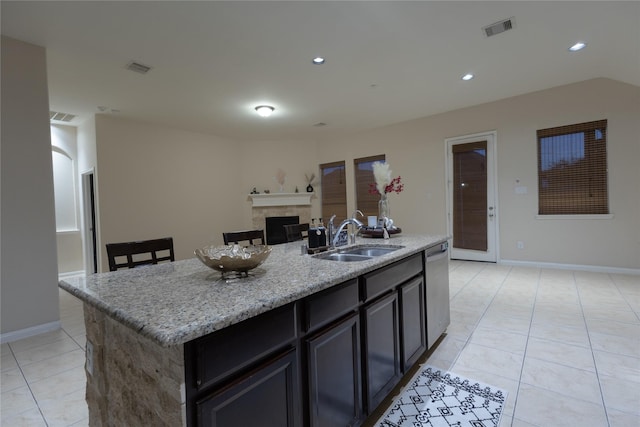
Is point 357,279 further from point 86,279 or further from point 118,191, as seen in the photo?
point 118,191

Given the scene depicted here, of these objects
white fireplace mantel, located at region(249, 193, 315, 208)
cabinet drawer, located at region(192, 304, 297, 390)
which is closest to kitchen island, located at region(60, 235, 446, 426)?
cabinet drawer, located at region(192, 304, 297, 390)

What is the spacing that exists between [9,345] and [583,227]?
697cm

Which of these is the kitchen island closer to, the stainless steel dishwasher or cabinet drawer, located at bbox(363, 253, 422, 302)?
cabinet drawer, located at bbox(363, 253, 422, 302)

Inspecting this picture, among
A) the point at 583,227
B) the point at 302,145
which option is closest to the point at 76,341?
the point at 302,145

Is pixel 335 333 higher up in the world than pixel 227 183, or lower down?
lower down

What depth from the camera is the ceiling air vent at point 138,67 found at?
3339 millimetres

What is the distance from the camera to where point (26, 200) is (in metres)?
2.90

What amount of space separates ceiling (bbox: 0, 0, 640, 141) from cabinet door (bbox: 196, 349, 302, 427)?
104 inches

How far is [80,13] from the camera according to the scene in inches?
98.0

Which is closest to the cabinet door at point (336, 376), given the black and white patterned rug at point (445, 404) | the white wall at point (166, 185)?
the black and white patterned rug at point (445, 404)

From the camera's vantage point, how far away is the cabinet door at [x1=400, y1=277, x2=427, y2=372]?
6.01ft

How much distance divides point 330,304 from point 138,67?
11.8 feet

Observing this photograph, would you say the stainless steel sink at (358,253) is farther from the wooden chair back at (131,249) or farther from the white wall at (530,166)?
the white wall at (530,166)

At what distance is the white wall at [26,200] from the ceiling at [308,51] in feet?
1.13
